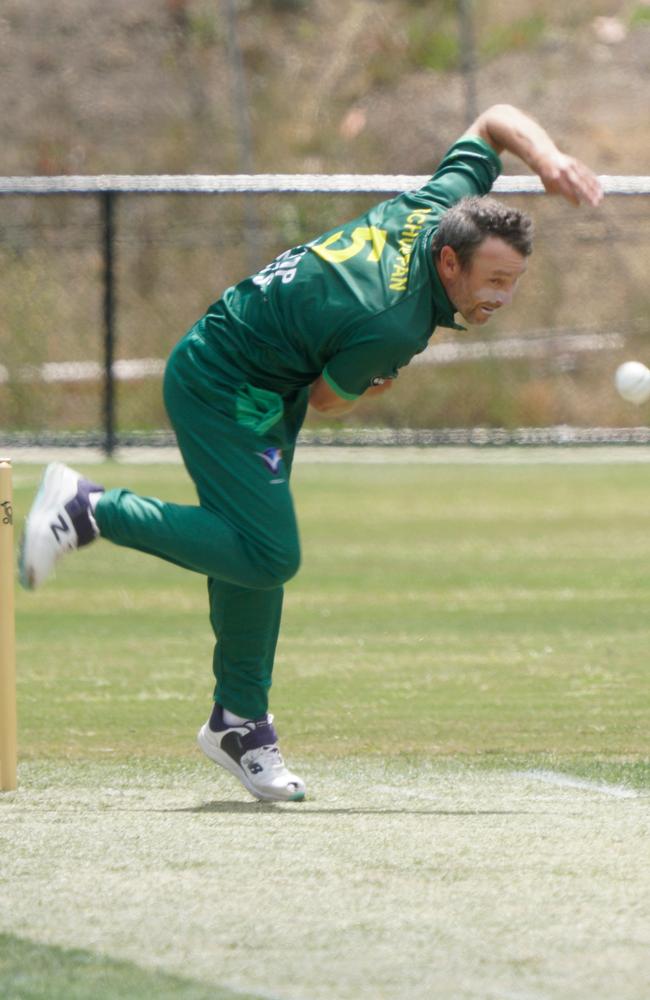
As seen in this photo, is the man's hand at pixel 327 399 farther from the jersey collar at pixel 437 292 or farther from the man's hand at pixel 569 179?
the man's hand at pixel 569 179

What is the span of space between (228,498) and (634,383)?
2797mm

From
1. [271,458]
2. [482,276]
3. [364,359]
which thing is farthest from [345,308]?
[271,458]

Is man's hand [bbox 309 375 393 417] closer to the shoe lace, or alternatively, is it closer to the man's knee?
the man's knee

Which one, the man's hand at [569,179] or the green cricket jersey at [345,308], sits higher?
the man's hand at [569,179]

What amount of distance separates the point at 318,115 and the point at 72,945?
82.2 feet

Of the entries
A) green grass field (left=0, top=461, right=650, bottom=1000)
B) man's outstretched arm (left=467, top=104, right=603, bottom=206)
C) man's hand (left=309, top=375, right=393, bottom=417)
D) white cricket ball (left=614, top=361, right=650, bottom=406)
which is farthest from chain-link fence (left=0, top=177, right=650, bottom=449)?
man's hand (left=309, top=375, right=393, bottom=417)

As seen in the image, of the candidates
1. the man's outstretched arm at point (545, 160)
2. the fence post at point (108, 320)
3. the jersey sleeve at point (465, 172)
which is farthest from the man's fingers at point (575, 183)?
the fence post at point (108, 320)

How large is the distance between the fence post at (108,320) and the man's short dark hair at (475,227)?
1021 cm

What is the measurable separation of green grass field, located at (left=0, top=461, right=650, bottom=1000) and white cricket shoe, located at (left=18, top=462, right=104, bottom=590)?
2.24ft

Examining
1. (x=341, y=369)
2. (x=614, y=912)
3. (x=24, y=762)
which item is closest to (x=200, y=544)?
(x=341, y=369)

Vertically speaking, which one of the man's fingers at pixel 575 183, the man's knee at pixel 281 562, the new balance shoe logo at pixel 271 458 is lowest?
the man's knee at pixel 281 562

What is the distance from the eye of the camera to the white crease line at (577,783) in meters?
5.27

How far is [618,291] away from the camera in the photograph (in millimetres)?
22344

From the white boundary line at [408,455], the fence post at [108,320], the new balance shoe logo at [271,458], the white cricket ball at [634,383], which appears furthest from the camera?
the white boundary line at [408,455]
